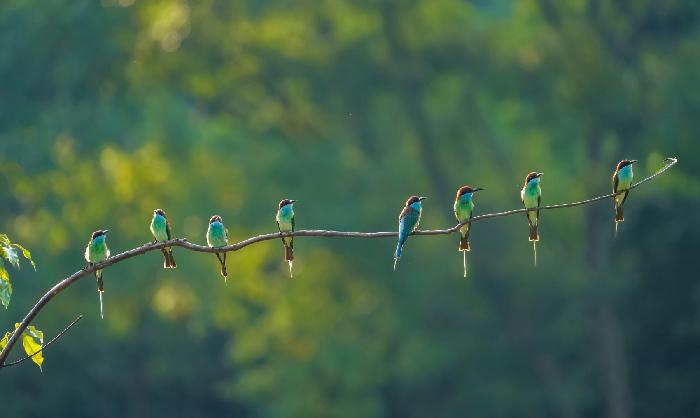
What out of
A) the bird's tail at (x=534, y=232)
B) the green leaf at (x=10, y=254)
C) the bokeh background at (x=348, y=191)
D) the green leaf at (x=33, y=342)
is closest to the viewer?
the green leaf at (x=10, y=254)

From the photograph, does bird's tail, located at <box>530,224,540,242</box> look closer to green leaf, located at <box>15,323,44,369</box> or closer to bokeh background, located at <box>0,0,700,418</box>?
green leaf, located at <box>15,323,44,369</box>

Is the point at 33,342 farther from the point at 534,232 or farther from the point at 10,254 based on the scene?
the point at 534,232

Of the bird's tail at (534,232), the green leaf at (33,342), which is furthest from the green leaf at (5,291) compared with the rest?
the bird's tail at (534,232)

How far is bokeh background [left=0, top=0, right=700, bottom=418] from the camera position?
30.7 metres

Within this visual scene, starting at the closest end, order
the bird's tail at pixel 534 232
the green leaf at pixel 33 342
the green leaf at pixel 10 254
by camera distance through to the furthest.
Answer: the green leaf at pixel 10 254 < the green leaf at pixel 33 342 < the bird's tail at pixel 534 232

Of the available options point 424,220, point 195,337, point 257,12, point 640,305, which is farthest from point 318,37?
point 640,305

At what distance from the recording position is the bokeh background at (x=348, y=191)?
3067cm

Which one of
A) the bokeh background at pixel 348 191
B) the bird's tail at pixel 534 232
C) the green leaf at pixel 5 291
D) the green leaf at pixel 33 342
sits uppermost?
the bokeh background at pixel 348 191

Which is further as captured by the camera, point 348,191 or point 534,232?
point 348,191

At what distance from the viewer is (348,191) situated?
107ft

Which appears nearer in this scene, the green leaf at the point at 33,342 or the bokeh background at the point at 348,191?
the green leaf at the point at 33,342

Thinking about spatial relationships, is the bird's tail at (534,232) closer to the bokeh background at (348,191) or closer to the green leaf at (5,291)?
the green leaf at (5,291)

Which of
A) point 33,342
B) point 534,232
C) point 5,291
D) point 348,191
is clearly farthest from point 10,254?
point 348,191

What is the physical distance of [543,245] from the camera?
32.2 m
